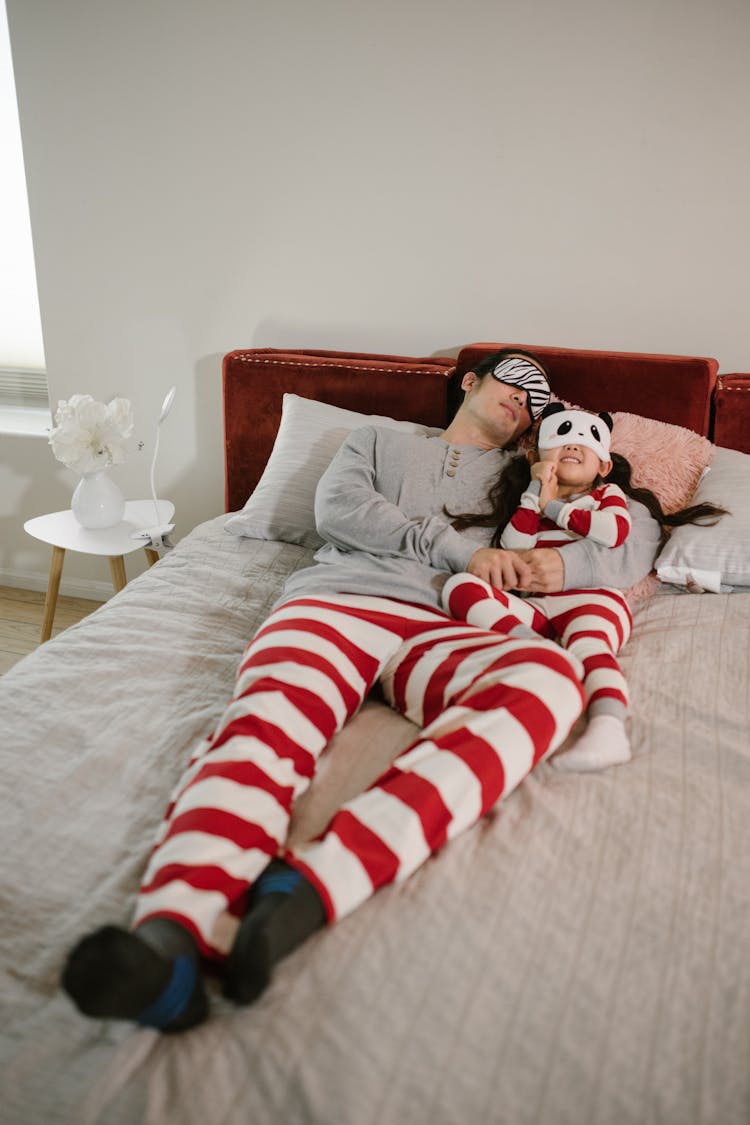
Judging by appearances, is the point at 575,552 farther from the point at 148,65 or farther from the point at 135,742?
the point at 148,65

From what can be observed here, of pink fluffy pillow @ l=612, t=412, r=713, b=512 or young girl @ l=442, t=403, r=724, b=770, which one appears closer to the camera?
young girl @ l=442, t=403, r=724, b=770

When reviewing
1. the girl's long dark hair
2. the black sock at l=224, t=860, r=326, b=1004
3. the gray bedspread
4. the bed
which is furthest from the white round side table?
the black sock at l=224, t=860, r=326, b=1004

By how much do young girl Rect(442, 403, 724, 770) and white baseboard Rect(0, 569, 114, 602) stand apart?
168 cm

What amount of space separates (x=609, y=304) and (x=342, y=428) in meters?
0.79

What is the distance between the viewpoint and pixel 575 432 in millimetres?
1550

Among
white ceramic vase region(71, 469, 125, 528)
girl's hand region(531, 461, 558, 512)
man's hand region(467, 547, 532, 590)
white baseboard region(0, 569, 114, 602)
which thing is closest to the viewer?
man's hand region(467, 547, 532, 590)

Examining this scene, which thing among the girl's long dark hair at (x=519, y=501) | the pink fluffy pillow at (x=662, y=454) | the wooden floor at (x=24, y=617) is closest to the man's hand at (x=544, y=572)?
the girl's long dark hair at (x=519, y=501)

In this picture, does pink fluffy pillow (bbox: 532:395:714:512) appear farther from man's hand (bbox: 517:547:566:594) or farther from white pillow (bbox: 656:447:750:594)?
man's hand (bbox: 517:547:566:594)

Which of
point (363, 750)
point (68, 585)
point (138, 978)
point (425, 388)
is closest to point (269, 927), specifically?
point (138, 978)

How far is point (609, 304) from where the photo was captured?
203 cm

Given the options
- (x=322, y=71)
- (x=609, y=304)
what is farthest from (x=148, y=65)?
(x=609, y=304)

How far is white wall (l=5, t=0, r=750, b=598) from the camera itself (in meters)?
1.88

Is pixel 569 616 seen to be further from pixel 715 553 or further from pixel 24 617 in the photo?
pixel 24 617

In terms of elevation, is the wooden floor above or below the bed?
below
